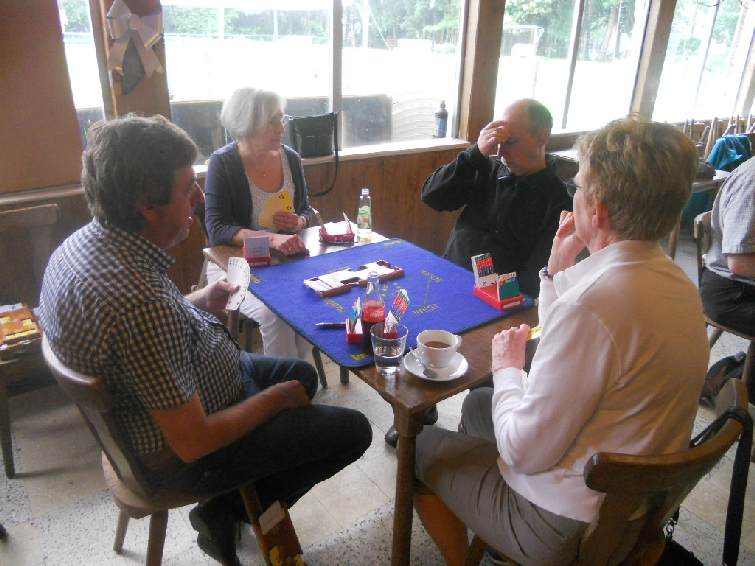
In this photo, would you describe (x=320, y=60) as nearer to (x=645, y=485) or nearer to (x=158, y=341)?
(x=158, y=341)

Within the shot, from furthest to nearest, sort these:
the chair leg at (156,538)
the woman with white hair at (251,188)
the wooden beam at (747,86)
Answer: the wooden beam at (747,86) → the woman with white hair at (251,188) → the chair leg at (156,538)

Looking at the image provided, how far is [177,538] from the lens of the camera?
170 cm

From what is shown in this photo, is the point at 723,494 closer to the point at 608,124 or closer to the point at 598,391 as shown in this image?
the point at 598,391

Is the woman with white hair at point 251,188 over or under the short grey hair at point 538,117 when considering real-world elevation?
under

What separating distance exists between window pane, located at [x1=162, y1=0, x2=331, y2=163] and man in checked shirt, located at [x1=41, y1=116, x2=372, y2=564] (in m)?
1.53

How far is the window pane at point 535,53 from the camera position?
12.5 ft

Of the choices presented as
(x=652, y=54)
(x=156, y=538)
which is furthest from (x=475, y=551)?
(x=652, y=54)

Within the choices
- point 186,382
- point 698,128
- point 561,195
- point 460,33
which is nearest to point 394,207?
point 460,33

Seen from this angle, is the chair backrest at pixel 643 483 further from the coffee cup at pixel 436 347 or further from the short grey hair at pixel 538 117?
the short grey hair at pixel 538 117

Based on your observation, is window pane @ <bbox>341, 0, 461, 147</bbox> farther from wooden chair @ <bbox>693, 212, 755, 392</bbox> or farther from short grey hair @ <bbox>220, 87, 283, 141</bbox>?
wooden chair @ <bbox>693, 212, 755, 392</bbox>

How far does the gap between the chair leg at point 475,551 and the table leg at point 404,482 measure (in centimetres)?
15

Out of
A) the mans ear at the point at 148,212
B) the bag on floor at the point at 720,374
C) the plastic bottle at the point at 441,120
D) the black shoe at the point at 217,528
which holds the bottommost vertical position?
the bag on floor at the point at 720,374

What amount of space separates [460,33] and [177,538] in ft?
10.4

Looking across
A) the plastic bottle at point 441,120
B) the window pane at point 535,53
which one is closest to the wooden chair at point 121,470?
the plastic bottle at point 441,120
